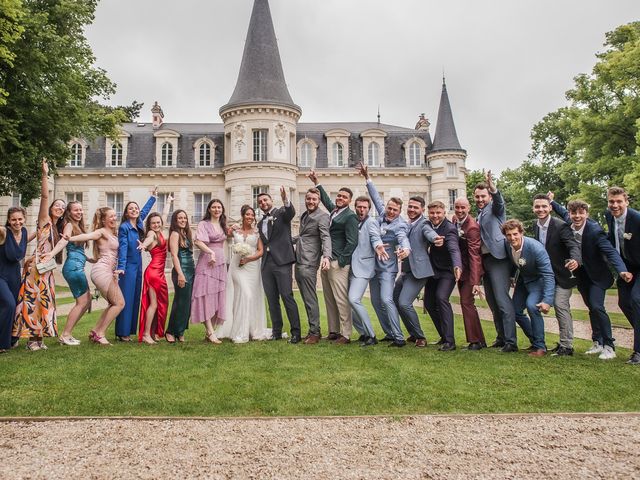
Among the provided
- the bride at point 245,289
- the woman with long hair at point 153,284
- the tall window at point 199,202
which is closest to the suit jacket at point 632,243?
the bride at point 245,289

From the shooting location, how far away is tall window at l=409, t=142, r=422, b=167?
41.1 metres

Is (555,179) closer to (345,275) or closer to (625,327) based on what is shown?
(625,327)

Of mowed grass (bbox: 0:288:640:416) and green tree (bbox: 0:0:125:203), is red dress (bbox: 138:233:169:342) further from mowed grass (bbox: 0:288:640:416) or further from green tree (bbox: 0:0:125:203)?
green tree (bbox: 0:0:125:203)

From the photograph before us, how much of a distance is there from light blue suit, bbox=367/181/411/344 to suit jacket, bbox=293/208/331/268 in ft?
3.20

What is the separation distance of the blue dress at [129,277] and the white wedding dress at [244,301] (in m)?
1.54

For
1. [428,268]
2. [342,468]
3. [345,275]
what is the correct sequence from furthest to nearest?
[345,275] → [428,268] → [342,468]

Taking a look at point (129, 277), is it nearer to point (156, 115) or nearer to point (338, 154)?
point (338, 154)

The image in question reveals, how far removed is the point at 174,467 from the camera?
3.87 meters

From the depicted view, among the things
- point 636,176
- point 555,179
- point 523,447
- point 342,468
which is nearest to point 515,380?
point 523,447

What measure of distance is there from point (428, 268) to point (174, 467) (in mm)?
5273

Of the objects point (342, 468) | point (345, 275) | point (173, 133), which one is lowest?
point (342, 468)

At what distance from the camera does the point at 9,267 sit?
7.85 m

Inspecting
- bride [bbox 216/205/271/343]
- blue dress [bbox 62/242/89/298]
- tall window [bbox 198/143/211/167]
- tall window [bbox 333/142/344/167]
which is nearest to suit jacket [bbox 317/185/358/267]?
bride [bbox 216/205/271/343]

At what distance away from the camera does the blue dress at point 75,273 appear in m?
8.18
